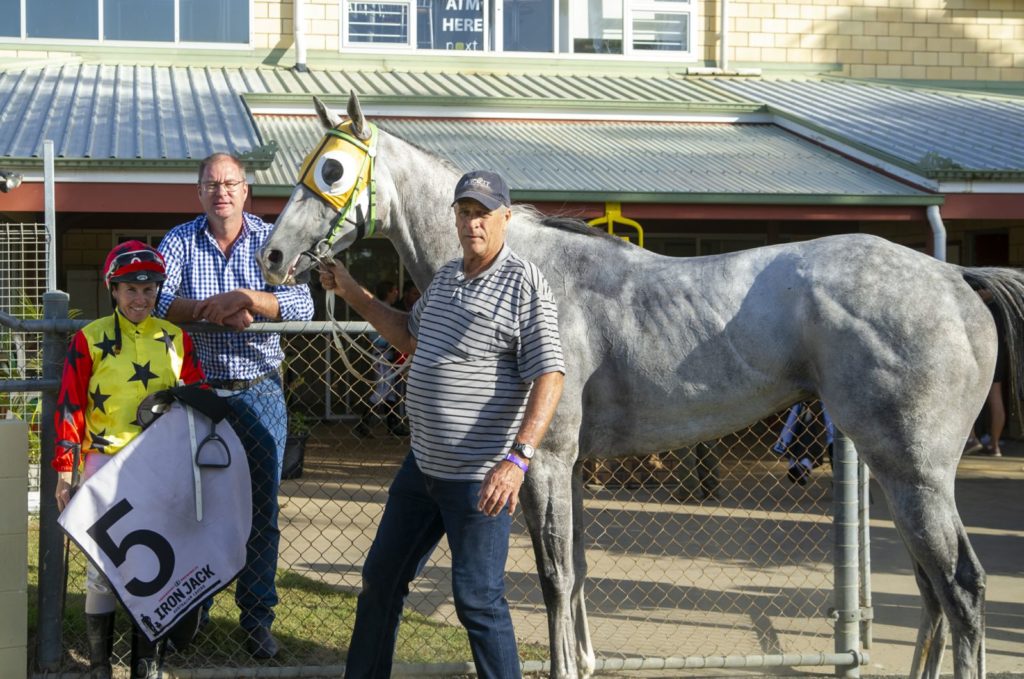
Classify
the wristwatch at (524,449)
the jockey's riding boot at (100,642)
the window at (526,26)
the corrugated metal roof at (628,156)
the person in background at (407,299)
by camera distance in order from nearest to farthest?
the wristwatch at (524,449), the jockey's riding boot at (100,642), the corrugated metal roof at (628,156), the person in background at (407,299), the window at (526,26)

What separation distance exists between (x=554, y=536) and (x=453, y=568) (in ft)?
1.96

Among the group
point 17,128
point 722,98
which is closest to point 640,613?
point 17,128

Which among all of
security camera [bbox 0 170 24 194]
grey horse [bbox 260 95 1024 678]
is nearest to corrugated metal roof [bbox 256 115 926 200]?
security camera [bbox 0 170 24 194]

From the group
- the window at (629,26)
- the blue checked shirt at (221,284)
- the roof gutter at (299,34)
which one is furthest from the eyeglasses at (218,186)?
the window at (629,26)

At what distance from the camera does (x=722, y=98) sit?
14188mm

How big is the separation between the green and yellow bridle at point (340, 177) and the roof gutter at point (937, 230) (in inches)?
336

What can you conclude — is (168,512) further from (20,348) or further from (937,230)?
(937,230)

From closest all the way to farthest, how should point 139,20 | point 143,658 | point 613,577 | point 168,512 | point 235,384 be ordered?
point 168,512
point 143,658
point 235,384
point 613,577
point 139,20

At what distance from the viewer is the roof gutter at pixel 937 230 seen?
1120 centimetres

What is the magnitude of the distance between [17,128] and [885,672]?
9.38 metres

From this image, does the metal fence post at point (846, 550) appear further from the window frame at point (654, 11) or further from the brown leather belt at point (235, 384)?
the window frame at point (654, 11)

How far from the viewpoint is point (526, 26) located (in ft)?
51.2

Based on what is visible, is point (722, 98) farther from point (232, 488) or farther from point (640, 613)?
point (232, 488)

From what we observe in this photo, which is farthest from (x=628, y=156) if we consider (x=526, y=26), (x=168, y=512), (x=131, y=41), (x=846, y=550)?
(x=168, y=512)
